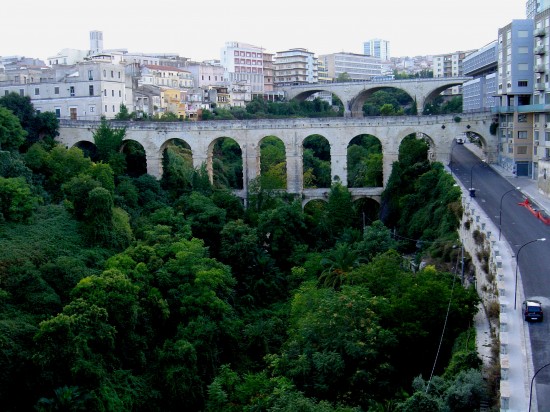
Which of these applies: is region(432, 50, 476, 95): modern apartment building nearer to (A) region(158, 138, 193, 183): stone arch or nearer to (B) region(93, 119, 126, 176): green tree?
(A) region(158, 138, 193, 183): stone arch

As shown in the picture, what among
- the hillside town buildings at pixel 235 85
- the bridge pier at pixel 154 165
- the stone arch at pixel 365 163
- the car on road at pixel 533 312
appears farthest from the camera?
the stone arch at pixel 365 163

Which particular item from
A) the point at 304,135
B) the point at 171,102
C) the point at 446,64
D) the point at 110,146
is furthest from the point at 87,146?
the point at 446,64

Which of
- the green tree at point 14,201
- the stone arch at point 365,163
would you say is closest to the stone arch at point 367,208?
the stone arch at point 365,163

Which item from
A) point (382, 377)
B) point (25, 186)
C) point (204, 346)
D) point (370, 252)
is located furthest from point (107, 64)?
point (382, 377)

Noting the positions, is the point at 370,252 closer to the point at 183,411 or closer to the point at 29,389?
the point at 183,411

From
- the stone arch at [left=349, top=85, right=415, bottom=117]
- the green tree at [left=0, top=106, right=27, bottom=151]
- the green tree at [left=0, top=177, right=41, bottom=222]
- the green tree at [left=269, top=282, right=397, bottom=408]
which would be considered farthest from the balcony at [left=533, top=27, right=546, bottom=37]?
A: the stone arch at [left=349, top=85, right=415, bottom=117]

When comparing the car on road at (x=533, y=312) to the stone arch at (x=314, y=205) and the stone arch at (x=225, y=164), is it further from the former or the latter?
the stone arch at (x=225, y=164)
